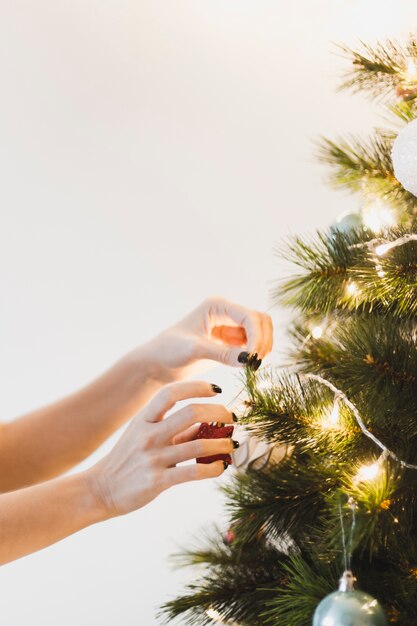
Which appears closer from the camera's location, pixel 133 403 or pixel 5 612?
pixel 133 403

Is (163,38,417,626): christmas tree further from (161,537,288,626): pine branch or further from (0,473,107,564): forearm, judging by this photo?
(0,473,107,564): forearm

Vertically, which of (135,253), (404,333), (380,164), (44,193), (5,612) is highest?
(44,193)

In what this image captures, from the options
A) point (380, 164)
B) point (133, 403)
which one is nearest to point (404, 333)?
point (380, 164)

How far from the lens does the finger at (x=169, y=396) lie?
0.61 metres

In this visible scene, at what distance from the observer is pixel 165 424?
2.02 ft

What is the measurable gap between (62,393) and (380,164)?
740mm

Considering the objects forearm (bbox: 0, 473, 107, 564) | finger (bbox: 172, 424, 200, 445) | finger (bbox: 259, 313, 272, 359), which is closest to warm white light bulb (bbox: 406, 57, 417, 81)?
finger (bbox: 259, 313, 272, 359)

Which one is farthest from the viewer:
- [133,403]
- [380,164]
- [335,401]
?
[133,403]

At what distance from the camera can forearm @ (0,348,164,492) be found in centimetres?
91

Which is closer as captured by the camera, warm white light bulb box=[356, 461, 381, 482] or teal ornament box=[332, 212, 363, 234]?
warm white light bulb box=[356, 461, 381, 482]

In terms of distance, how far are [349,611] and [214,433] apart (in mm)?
225

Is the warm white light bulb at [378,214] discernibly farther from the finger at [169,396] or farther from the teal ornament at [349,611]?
the teal ornament at [349,611]

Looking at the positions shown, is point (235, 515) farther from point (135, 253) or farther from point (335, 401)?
point (135, 253)

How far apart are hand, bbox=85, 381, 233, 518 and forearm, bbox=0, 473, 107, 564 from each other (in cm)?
2
